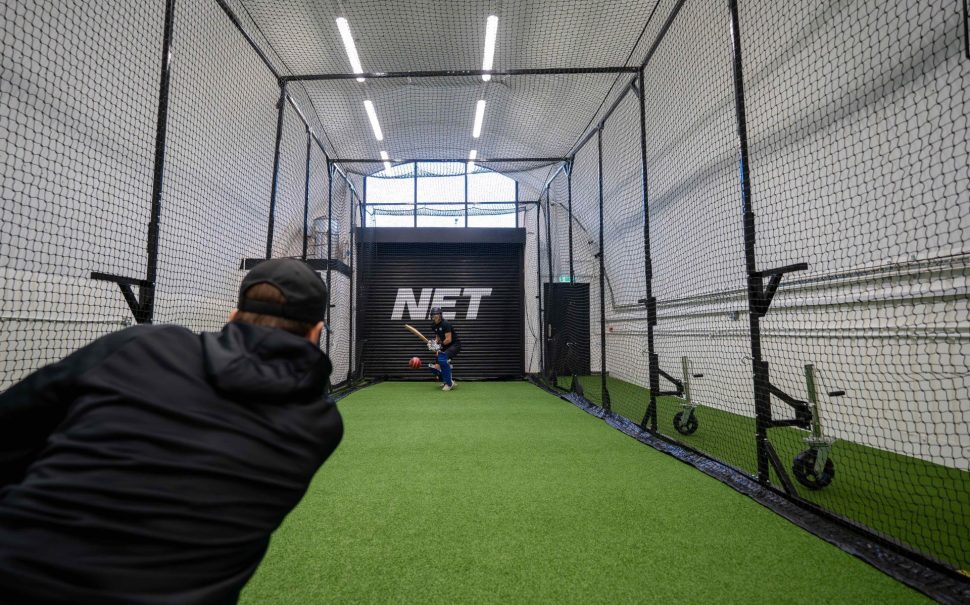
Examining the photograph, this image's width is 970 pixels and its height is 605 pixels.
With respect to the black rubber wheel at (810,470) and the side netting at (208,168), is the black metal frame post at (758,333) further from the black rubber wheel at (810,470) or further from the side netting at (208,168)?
the side netting at (208,168)

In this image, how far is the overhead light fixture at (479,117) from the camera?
19.2 feet

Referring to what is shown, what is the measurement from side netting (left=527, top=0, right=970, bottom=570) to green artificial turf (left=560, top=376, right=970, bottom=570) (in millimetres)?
15

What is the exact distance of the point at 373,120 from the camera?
19.6 ft

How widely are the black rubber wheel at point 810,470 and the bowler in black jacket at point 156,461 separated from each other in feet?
8.59

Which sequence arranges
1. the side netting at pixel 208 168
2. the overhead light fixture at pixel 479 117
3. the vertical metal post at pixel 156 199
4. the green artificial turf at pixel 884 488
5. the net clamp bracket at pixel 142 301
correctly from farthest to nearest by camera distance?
the overhead light fixture at pixel 479 117 < the side netting at pixel 208 168 < the vertical metal post at pixel 156 199 < the net clamp bracket at pixel 142 301 < the green artificial turf at pixel 884 488

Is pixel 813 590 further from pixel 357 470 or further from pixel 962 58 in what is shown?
pixel 962 58

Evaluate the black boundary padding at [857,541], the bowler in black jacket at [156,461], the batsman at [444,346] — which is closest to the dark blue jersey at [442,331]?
the batsman at [444,346]

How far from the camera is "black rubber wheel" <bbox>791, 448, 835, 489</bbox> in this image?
227cm

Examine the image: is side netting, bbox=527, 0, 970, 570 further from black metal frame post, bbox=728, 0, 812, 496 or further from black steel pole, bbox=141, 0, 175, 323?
black steel pole, bbox=141, 0, 175, 323

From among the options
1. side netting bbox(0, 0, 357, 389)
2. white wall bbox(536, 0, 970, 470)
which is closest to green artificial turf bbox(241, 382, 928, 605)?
white wall bbox(536, 0, 970, 470)

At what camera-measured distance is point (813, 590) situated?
1.39m

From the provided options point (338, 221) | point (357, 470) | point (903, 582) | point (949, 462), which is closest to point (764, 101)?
point (949, 462)

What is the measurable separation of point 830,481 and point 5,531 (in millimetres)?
3245

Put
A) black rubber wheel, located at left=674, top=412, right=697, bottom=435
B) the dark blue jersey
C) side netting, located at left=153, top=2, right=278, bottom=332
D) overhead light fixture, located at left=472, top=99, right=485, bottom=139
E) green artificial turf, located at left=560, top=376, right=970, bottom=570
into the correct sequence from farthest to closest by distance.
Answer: the dark blue jersey < overhead light fixture, located at left=472, top=99, right=485, bottom=139 < side netting, located at left=153, top=2, right=278, bottom=332 < black rubber wheel, located at left=674, top=412, right=697, bottom=435 < green artificial turf, located at left=560, top=376, right=970, bottom=570
